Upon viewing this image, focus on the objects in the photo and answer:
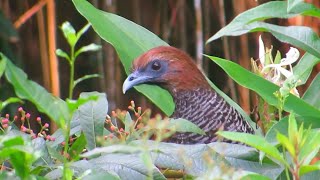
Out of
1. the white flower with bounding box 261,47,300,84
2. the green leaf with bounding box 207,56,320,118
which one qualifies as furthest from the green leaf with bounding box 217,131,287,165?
the white flower with bounding box 261,47,300,84

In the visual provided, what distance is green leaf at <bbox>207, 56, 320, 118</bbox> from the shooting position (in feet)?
6.66

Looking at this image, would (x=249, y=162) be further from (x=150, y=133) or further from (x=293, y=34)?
(x=293, y=34)

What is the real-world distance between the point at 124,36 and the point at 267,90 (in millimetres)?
553

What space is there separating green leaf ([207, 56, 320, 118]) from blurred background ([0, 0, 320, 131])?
Result: 189 centimetres

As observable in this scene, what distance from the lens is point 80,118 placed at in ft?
5.80

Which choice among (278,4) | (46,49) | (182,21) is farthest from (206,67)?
(278,4)

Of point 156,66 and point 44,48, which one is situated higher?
point 156,66

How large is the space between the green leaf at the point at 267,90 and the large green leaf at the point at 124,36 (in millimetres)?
398

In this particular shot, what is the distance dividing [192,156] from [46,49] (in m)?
2.68

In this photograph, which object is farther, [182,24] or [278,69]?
[182,24]

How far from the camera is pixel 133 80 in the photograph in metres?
2.81

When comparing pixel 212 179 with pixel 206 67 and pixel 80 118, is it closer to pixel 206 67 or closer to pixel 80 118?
pixel 80 118

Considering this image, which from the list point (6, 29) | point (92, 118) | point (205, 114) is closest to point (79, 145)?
point (92, 118)

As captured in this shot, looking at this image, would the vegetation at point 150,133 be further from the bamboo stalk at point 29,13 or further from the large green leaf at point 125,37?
the bamboo stalk at point 29,13
